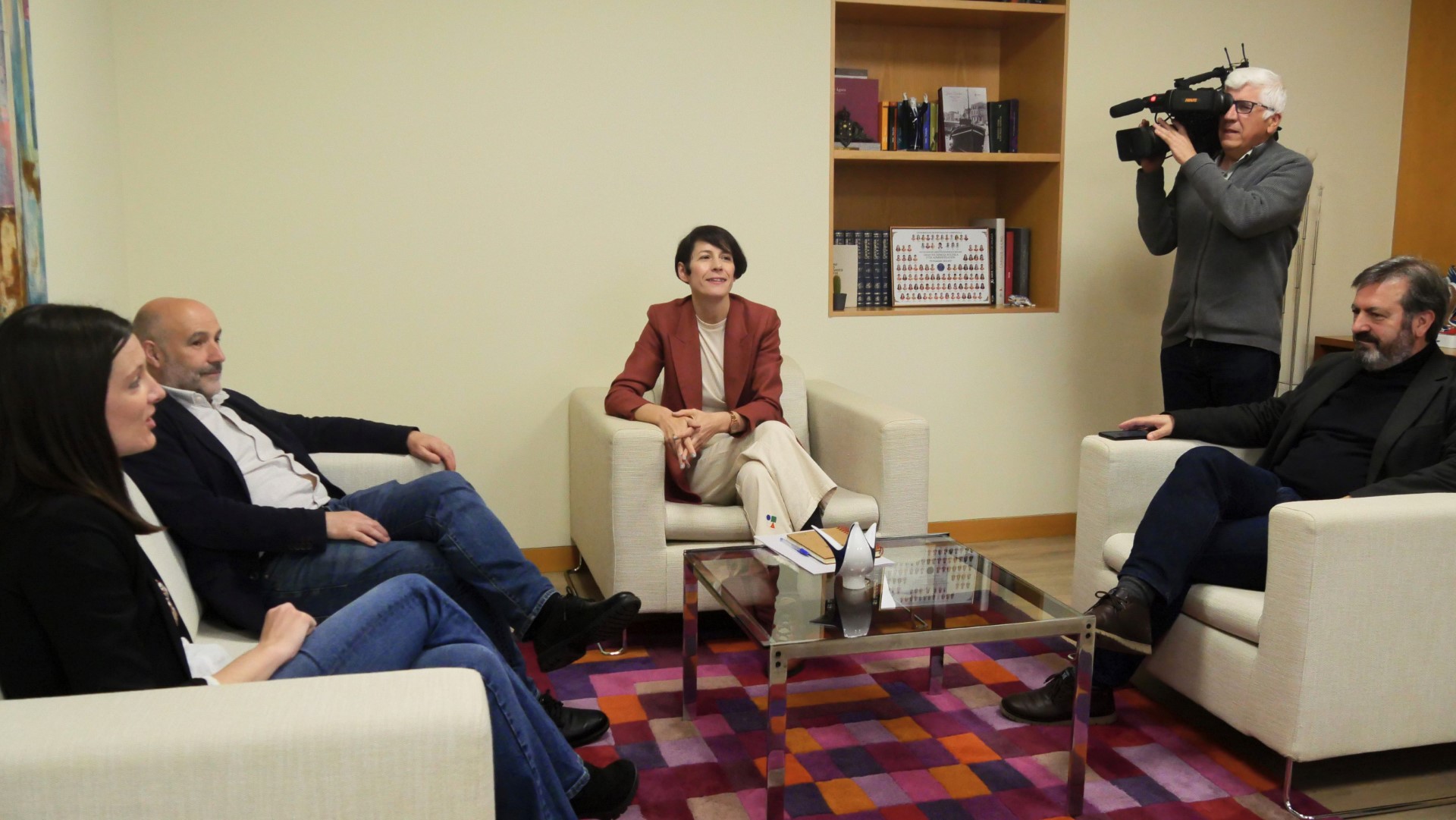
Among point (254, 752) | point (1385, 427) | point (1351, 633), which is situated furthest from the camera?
point (1385, 427)

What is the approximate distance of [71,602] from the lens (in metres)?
1.35

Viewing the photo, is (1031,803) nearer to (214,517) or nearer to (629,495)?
(629,495)

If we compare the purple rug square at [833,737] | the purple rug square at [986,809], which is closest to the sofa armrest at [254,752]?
the purple rug square at [986,809]

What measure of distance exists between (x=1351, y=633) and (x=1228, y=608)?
27 centimetres

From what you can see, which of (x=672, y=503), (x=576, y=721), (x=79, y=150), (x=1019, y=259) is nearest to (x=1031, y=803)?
(x=576, y=721)

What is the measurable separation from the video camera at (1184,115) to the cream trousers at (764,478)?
60.1 inches

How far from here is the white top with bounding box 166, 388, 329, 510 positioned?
2.51 metres

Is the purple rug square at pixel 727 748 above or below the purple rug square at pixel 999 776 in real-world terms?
above

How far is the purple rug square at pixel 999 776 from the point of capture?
2.38 m

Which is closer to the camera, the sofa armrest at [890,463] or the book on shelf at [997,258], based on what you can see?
the sofa armrest at [890,463]

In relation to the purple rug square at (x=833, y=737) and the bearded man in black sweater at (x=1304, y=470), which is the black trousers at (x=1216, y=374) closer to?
the bearded man in black sweater at (x=1304, y=470)

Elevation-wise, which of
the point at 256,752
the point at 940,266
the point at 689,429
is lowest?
the point at 256,752

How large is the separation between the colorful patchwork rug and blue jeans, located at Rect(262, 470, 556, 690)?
37cm

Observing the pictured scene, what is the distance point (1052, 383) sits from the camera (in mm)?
4312
